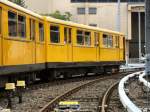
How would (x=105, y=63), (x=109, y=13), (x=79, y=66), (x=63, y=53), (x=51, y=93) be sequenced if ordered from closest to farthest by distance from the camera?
(x=51, y=93), (x=63, y=53), (x=79, y=66), (x=105, y=63), (x=109, y=13)

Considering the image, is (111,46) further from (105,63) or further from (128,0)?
(128,0)

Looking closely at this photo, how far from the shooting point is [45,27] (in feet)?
76.9

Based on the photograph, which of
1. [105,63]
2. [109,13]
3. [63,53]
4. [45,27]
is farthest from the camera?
[109,13]

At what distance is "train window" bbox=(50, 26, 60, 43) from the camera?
24312 mm

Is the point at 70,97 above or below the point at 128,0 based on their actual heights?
below

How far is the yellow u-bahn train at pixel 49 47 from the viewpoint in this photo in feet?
56.0

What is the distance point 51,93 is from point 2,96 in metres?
2.07

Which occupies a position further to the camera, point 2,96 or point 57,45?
point 57,45

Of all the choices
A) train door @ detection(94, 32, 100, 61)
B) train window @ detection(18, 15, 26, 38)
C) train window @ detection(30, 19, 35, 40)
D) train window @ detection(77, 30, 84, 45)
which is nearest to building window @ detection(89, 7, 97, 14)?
train door @ detection(94, 32, 100, 61)

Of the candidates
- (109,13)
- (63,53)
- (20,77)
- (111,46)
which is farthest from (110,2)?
(20,77)

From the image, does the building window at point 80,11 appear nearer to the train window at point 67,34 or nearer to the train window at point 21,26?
the train window at point 67,34

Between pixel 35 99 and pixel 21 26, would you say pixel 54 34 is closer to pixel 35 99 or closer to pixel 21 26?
pixel 21 26

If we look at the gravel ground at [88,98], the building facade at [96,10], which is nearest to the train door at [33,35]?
the gravel ground at [88,98]

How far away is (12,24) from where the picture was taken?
17.4 m
